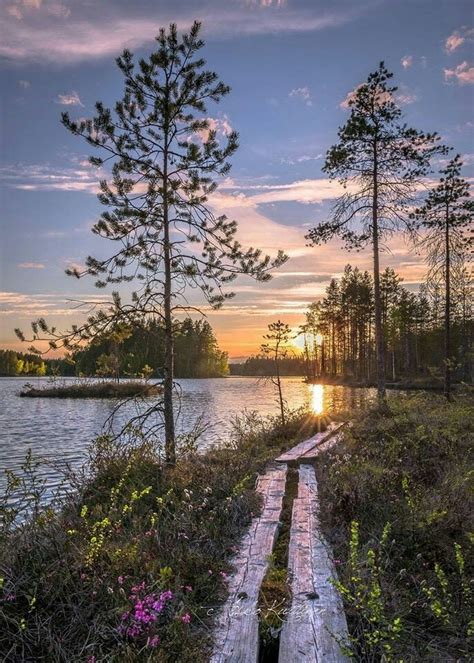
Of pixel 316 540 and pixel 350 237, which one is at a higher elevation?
pixel 350 237

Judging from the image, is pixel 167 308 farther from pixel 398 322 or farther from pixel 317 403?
pixel 398 322

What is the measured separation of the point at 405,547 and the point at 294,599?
1463 mm

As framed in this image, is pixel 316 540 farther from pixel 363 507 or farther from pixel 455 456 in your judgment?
pixel 455 456

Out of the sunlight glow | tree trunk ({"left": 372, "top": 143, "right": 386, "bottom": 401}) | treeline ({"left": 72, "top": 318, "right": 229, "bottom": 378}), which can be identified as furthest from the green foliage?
the sunlight glow

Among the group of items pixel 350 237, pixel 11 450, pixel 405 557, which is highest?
pixel 350 237

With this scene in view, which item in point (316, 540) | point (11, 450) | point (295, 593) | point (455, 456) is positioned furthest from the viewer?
point (11, 450)

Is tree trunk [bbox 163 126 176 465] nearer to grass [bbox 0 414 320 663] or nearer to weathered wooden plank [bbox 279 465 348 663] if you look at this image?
grass [bbox 0 414 320 663]

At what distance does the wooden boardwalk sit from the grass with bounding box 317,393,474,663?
164mm

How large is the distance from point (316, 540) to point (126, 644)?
284cm

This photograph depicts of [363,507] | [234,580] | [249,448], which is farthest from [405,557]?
[249,448]

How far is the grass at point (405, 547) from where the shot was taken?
3510 millimetres

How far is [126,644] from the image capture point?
11.0ft

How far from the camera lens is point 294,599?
4199 mm

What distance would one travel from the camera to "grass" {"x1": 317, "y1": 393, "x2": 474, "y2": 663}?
3510 mm
